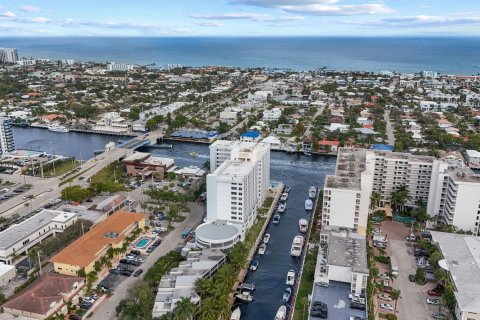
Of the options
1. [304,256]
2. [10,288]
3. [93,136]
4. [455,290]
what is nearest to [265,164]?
[304,256]

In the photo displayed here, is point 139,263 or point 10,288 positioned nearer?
point 10,288

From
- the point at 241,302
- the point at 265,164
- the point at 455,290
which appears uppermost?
the point at 265,164

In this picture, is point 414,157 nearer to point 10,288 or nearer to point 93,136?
point 10,288

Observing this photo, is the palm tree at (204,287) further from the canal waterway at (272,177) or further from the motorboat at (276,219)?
the motorboat at (276,219)

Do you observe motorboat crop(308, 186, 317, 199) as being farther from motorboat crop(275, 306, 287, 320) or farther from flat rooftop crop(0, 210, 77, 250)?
flat rooftop crop(0, 210, 77, 250)

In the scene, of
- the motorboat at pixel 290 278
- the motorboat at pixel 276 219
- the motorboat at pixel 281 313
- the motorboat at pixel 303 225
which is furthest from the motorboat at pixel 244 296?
the motorboat at pixel 276 219

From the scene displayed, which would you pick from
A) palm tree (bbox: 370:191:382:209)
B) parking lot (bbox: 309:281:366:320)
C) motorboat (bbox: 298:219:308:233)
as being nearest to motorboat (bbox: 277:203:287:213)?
motorboat (bbox: 298:219:308:233)

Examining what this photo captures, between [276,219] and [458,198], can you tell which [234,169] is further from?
[458,198]
